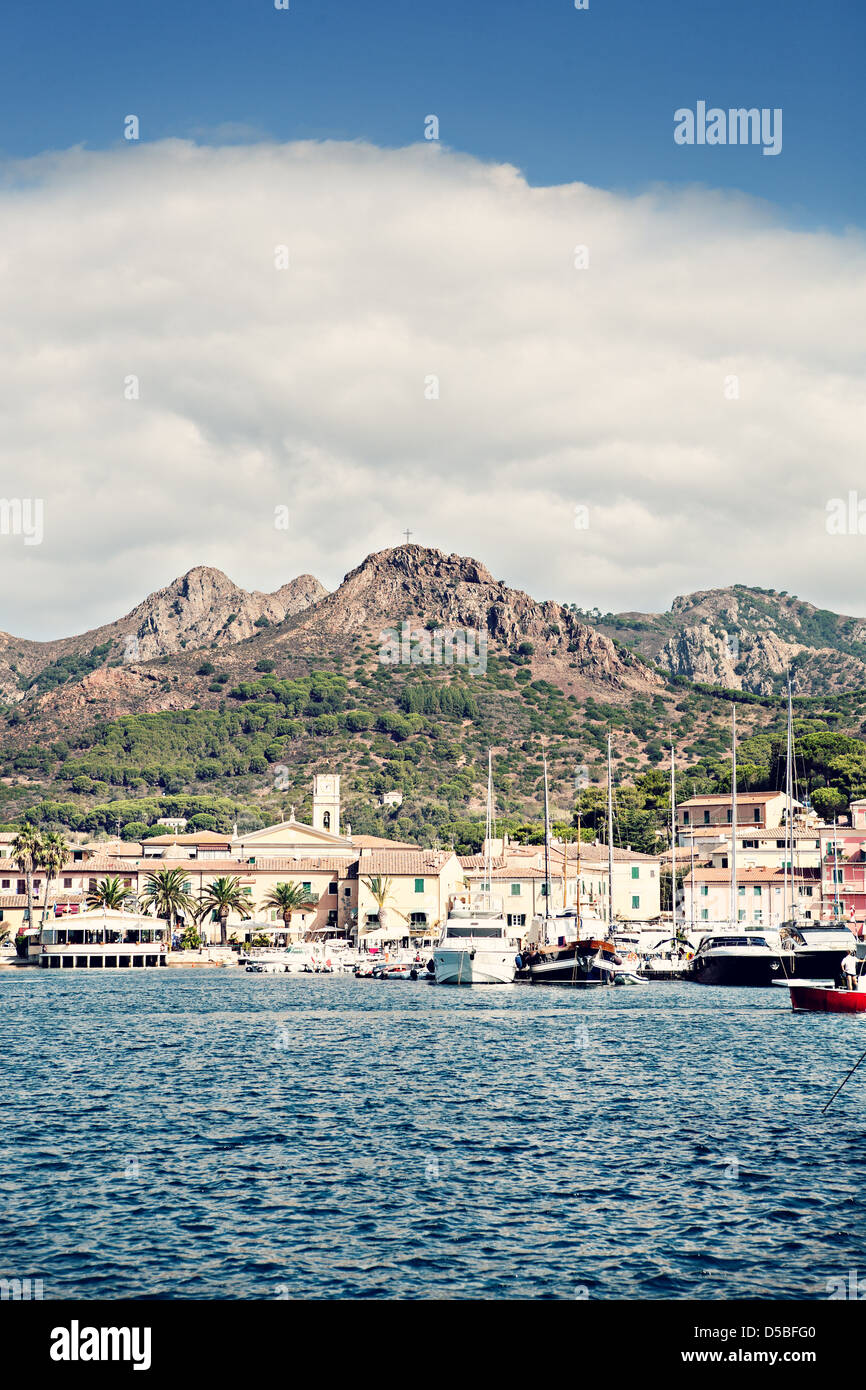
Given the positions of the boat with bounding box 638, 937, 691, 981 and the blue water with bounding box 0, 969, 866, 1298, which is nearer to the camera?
the blue water with bounding box 0, 969, 866, 1298

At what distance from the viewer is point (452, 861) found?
147 metres

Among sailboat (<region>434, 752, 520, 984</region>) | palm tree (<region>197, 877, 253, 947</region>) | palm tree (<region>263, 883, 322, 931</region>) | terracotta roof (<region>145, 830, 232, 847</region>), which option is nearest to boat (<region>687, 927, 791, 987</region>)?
sailboat (<region>434, 752, 520, 984</region>)

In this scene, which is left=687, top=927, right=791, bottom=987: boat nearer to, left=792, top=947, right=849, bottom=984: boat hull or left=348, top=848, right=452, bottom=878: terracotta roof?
left=792, top=947, right=849, bottom=984: boat hull

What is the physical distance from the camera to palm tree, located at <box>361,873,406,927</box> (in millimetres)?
142125

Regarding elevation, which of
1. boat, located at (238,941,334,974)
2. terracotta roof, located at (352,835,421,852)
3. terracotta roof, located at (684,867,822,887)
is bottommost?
boat, located at (238,941,334,974)

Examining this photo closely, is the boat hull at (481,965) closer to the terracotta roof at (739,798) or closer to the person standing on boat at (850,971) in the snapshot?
the person standing on boat at (850,971)

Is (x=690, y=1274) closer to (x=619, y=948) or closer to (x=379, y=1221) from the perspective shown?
(x=379, y=1221)

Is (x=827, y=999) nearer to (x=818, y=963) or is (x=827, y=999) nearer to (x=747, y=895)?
(x=818, y=963)

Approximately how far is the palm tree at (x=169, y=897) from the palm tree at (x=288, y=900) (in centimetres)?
897

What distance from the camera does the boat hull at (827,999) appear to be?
241ft


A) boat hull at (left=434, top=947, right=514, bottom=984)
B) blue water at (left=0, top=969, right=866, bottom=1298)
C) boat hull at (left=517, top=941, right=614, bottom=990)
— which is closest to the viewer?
blue water at (left=0, top=969, right=866, bottom=1298)

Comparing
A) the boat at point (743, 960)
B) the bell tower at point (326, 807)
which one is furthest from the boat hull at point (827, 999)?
the bell tower at point (326, 807)

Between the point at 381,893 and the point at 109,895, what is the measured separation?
95.7ft
